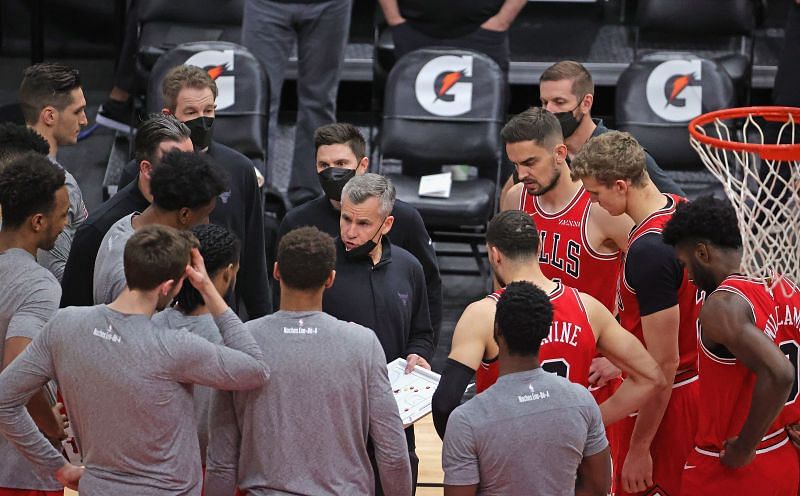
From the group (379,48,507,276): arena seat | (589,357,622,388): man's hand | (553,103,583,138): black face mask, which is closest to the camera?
(589,357,622,388): man's hand

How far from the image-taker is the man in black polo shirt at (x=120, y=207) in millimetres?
4043

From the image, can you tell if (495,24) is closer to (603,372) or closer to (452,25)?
(452,25)

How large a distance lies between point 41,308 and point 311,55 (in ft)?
13.7

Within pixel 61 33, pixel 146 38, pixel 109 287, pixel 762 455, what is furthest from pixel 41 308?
pixel 61 33

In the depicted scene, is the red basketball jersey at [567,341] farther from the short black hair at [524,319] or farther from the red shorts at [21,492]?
the red shorts at [21,492]

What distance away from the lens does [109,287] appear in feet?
12.4

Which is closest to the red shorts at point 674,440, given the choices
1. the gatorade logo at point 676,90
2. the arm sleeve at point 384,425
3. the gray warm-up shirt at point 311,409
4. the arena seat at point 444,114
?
the arm sleeve at point 384,425

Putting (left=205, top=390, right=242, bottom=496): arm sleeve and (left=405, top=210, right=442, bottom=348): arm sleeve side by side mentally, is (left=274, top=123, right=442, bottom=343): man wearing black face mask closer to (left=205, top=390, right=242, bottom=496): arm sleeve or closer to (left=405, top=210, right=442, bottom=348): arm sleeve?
(left=405, top=210, right=442, bottom=348): arm sleeve

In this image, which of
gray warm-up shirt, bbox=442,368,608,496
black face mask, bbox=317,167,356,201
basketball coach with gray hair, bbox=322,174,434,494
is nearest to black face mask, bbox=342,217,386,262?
basketball coach with gray hair, bbox=322,174,434,494

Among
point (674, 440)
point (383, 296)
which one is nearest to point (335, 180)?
point (383, 296)

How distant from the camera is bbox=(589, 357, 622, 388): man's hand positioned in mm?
4277

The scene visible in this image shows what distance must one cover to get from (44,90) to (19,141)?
0.49 meters

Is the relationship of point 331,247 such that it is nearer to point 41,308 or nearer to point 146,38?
point 41,308

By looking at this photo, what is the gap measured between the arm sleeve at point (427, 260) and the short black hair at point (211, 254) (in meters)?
1.38
